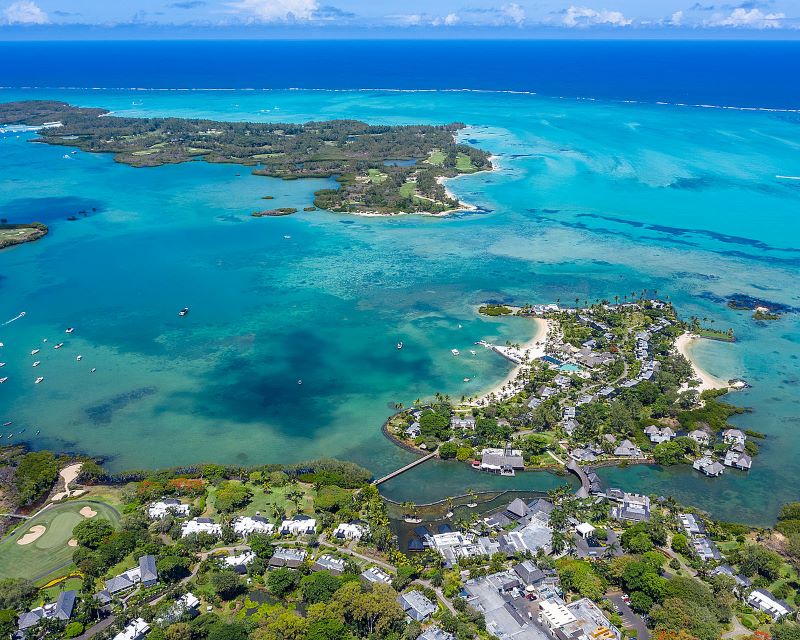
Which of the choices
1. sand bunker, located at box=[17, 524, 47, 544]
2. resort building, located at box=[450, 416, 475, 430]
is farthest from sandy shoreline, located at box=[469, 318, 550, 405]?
sand bunker, located at box=[17, 524, 47, 544]

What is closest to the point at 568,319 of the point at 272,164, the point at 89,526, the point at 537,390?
the point at 537,390

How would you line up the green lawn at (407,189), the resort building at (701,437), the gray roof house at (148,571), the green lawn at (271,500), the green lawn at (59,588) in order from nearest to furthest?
1. the green lawn at (59,588)
2. the gray roof house at (148,571)
3. the green lawn at (271,500)
4. the resort building at (701,437)
5. the green lawn at (407,189)

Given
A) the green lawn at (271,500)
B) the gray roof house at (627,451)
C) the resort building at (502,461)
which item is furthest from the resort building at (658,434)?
the green lawn at (271,500)

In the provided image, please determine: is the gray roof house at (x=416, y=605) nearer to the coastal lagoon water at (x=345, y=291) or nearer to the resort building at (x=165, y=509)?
the coastal lagoon water at (x=345, y=291)

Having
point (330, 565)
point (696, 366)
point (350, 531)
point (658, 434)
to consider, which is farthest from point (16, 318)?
point (696, 366)

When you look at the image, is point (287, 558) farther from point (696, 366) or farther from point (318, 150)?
point (318, 150)

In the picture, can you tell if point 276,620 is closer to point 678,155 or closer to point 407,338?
point 407,338
